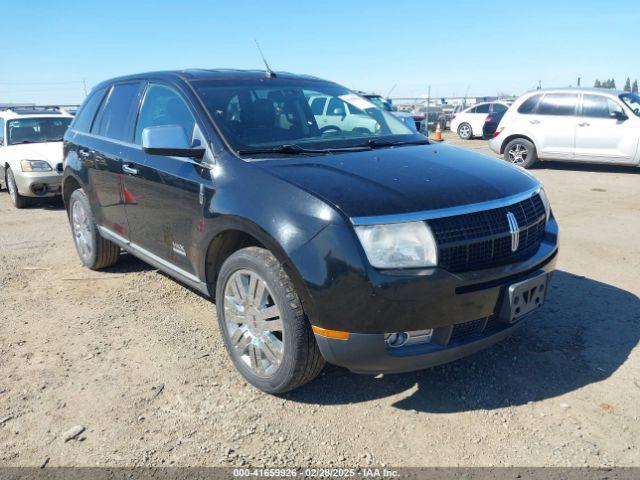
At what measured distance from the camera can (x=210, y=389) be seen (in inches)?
124

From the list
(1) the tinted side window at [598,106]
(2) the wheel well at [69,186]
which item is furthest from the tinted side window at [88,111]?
(1) the tinted side window at [598,106]

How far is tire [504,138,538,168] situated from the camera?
1203 cm

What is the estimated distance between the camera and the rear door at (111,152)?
4288 mm

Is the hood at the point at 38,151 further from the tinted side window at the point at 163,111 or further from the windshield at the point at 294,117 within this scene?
the windshield at the point at 294,117

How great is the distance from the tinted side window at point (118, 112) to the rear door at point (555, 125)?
31.7 ft

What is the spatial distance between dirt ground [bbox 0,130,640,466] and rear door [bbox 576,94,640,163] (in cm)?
742

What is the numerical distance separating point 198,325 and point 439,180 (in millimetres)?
2106

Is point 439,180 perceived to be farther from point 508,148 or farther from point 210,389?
point 508,148

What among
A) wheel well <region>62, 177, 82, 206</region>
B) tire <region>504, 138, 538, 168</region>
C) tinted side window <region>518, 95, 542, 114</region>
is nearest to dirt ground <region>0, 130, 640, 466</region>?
wheel well <region>62, 177, 82, 206</region>

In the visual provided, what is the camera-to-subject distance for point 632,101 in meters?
11.2

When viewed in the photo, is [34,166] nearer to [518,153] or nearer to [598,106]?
[518,153]

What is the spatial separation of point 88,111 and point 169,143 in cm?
242

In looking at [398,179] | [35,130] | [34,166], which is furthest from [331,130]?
[35,130]

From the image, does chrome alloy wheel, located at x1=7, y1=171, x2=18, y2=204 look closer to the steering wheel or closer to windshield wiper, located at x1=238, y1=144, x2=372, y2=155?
the steering wheel
